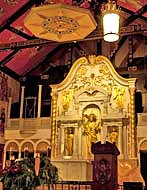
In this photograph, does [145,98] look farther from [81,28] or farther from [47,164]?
[47,164]

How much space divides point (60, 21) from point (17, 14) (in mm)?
4368

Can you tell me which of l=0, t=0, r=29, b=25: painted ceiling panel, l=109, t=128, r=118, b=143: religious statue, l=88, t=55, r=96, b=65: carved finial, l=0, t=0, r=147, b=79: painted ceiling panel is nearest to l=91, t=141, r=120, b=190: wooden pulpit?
l=0, t=0, r=147, b=79: painted ceiling panel

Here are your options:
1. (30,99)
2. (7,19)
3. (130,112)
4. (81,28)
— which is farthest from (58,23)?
(30,99)

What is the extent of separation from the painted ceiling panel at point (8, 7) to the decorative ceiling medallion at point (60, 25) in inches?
137

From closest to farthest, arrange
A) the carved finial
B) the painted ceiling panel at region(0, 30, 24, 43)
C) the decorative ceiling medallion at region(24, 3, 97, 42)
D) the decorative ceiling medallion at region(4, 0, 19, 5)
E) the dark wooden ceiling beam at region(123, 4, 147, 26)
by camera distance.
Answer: the decorative ceiling medallion at region(24, 3, 97, 42), the decorative ceiling medallion at region(4, 0, 19, 5), the dark wooden ceiling beam at region(123, 4, 147, 26), the painted ceiling panel at region(0, 30, 24, 43), the carved finial

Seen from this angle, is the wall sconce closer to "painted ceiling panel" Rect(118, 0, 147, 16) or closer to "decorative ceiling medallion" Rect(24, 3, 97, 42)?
"decorative ceiling medallion" Rect(24, 3, 97, 42)

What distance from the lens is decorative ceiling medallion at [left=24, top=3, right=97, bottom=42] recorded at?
668cm

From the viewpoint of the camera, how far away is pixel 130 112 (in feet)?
40.9

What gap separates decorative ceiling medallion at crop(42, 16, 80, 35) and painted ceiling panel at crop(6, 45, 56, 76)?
20.7ft

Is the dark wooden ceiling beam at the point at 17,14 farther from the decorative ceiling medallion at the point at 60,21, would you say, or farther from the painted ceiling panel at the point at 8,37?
the decorative ceiling medallion at the point at 60,21

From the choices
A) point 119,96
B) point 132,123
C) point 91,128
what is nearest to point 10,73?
point 91,128

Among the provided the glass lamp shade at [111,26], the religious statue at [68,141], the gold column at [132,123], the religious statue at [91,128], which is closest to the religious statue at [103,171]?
the glass lamp shade at [111,26]

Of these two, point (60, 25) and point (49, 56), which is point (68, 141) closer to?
point (49, 56)

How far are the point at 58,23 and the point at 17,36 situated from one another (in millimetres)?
5190
